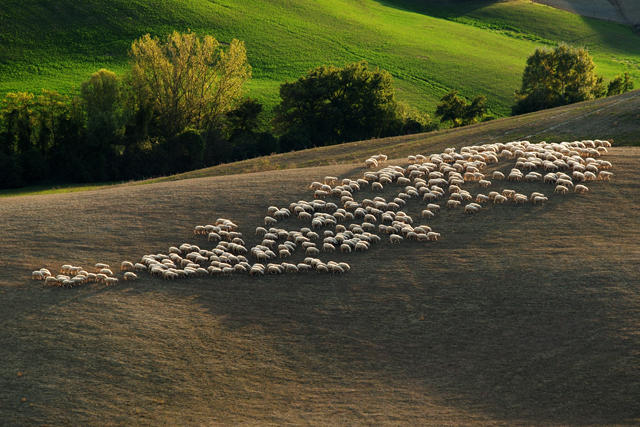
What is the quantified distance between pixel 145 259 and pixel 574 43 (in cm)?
11843

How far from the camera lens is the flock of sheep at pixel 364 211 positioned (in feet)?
89.0

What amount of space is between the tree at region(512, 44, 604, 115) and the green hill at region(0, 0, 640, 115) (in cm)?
1470

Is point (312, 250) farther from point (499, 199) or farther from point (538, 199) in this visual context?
point (538, 199)

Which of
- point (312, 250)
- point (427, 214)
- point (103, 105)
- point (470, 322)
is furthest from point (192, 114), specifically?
point (470, 322)

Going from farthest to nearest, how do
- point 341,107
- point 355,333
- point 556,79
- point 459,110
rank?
point 459,110 → point 556,79 → point 341,107 → point 355,333

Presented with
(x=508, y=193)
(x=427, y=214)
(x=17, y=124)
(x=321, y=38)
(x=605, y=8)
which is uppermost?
(x=605, y=8)

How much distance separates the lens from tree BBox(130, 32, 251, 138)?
7300 centimetres

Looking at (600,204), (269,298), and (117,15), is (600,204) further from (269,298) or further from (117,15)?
(117,15)

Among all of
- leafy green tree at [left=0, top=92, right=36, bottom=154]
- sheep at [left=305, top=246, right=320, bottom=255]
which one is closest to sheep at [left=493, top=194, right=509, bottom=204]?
sheep at [left=305, top=246, right=320, bottom=255]

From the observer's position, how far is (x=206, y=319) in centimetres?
2325

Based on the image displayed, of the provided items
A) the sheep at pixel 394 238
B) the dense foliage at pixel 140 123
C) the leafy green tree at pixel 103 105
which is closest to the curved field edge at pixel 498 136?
the dense foliage at pixel 140 123

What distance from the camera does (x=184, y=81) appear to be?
74625mm

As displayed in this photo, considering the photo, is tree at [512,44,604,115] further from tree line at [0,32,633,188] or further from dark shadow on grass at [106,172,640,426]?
dark shadow on grass at [106,172,640,426]

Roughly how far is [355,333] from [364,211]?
10.8 metres
